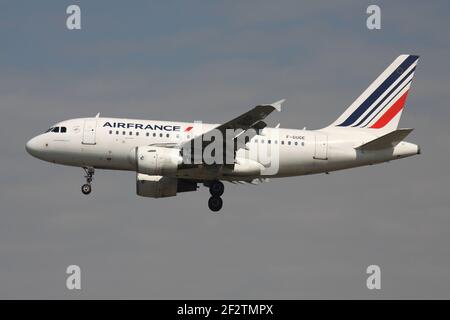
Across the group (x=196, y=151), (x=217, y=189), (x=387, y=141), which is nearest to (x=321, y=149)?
(x=387, y=141)

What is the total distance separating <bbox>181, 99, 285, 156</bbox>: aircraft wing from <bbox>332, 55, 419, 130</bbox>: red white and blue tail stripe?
7563 mm

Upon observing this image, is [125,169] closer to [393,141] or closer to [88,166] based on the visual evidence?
[88,166]

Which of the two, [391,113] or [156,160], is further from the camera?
[391,113]

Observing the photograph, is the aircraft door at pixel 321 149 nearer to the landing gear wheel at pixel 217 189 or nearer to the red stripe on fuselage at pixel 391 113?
the red stripe on fuselage at pixel 391 113

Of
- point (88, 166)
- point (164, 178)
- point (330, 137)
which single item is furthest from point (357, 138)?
point (88, 166)

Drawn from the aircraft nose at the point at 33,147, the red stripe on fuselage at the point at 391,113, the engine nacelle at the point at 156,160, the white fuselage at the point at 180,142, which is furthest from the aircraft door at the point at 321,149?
the aircraft nose at the point at 33,147

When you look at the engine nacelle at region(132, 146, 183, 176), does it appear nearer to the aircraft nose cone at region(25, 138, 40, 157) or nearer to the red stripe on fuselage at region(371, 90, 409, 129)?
the aircraft nose cone at region(25, 138, 40, 157)

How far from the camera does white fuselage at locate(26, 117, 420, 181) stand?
64000 millimetres

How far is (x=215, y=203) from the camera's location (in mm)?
64500

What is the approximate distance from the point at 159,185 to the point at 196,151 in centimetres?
443

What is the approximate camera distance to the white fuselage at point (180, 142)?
210 feet

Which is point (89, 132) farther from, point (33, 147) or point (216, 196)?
point (216, 196)

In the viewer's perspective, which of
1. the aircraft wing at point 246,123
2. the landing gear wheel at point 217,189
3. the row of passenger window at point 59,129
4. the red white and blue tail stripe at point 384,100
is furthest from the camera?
the red white and blue tail stripe at point 384,100

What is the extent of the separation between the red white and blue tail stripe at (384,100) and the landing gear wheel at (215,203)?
334 inches
